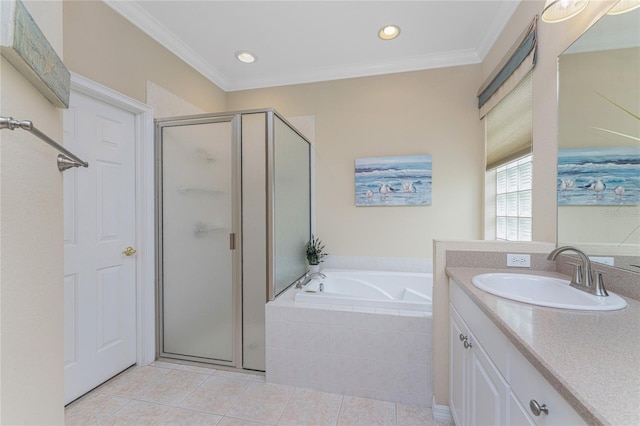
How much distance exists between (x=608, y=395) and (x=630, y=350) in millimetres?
277

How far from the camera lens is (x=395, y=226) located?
2844 millimetres

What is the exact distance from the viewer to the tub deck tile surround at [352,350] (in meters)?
1.72

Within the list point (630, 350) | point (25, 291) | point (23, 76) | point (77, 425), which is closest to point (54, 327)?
point (25, 291)

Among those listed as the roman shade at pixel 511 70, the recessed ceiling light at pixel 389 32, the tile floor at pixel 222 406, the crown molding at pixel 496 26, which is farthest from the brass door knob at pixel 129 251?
the crown molding at pixel 496 26

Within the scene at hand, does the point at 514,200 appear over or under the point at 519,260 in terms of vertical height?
over

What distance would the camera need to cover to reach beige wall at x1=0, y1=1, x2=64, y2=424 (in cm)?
69

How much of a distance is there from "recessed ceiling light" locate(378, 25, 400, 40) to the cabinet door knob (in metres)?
2.57

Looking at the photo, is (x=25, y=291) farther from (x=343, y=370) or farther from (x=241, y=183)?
(x=343, y=370)

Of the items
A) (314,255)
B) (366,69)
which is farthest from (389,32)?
(314,255)

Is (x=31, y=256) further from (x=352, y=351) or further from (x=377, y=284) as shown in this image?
(x=377, y=284)

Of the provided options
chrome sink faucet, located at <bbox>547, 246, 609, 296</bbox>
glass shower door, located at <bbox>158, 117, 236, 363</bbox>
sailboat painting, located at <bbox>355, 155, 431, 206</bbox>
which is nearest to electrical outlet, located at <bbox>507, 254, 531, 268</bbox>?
chrome sink faucet, located at <bbox>547, 246, 609, 296</bbox>

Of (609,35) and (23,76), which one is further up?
(609,35)

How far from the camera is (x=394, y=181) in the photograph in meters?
2.82

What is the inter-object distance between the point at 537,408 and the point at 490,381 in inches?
13.8
